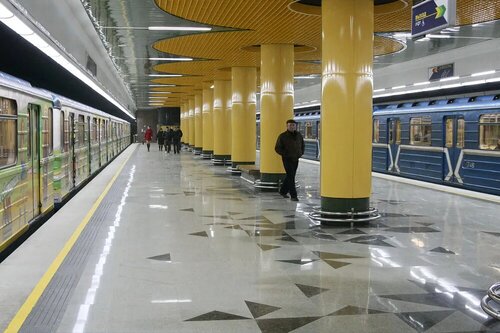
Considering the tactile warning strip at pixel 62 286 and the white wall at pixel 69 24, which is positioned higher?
the white wall at pixel 69 24

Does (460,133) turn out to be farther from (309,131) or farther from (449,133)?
(309,131)

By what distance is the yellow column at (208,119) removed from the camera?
27656 millimetres

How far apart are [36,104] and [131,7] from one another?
2.69m

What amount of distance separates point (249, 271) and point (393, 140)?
43.8 ft

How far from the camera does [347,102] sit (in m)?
8.90

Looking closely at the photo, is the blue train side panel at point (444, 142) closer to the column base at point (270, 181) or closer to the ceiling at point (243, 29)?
the ceiling at point (243, 29)

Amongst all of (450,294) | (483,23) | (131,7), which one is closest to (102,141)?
(131,7)

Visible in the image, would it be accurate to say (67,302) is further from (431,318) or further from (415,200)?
(415,200)

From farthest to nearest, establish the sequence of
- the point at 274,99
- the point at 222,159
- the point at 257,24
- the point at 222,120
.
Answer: the point at 222,159 < the point at 222,120 < the point at 274,99 < the point at 257,24

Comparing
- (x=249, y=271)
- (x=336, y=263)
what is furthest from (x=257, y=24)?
(x=249, y=271)

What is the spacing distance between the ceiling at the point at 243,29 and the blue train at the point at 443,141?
1710mm

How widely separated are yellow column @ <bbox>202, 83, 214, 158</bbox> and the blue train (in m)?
10.4

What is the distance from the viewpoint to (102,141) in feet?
76.1

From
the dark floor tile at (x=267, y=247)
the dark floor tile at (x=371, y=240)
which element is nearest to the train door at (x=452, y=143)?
the dark floor tile at (x=371, y=240)
